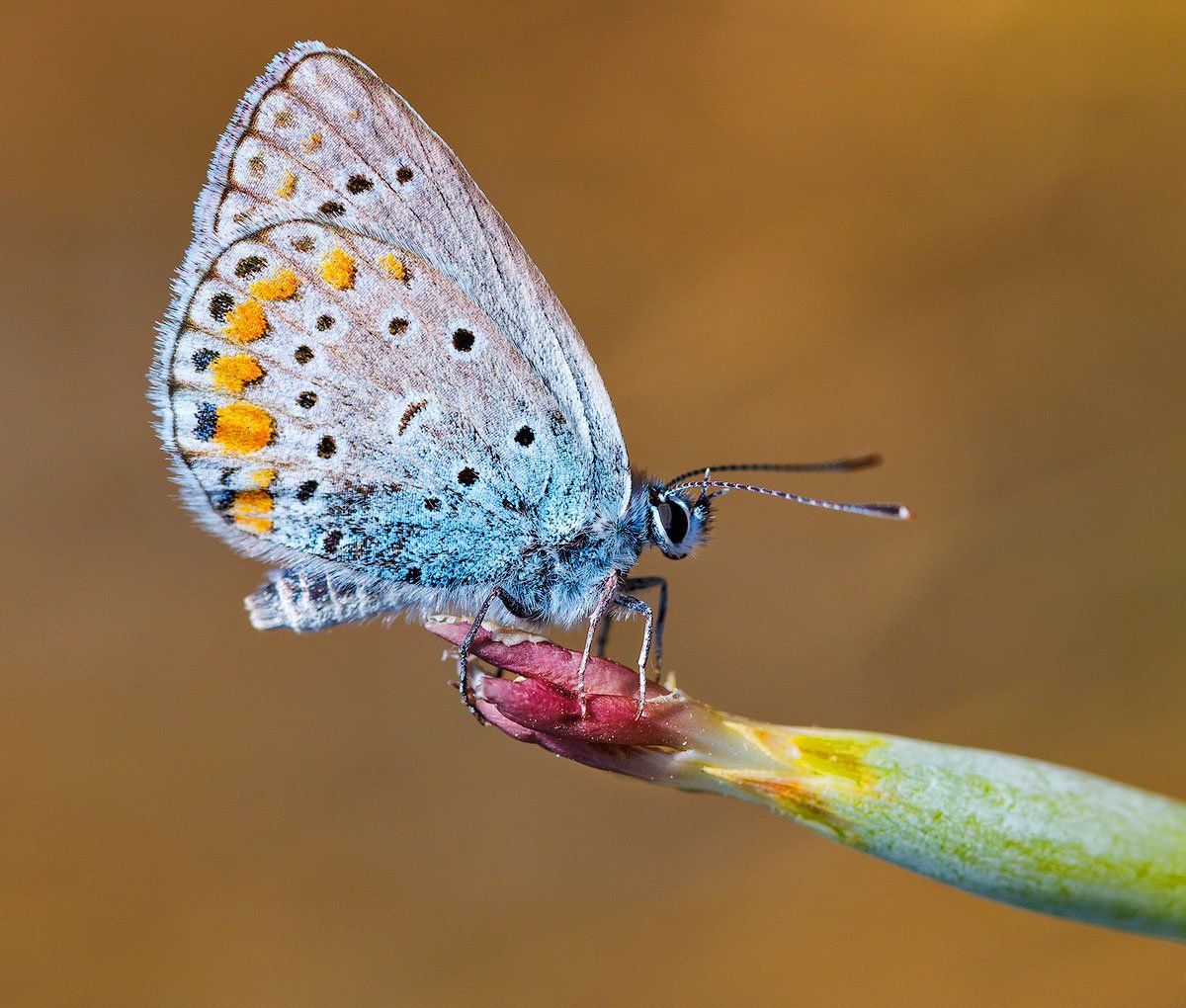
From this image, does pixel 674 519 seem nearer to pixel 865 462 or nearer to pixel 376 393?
pixel 865 462

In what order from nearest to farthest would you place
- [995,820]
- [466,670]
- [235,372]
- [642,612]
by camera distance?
[995,820] → [466,670] → [642,612] → [235,372]

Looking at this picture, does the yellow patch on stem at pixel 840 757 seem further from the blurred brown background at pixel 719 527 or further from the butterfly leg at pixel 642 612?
the blurred brown background at pixel 719 527

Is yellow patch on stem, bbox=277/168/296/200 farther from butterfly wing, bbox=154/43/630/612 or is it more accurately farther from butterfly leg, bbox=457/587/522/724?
butterfly leg, bbox=457/587/522/724

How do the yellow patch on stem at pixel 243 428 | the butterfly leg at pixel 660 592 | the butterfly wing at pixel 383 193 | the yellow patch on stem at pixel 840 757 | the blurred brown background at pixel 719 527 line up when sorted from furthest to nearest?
the blurred brown background at pixel 719 527
the butterfly leg at pixel 660 592
the yellow patch on stem at pixel 243 428
the butterfly wing at pixel 383 193
the yellow patch on stem at pixel 840 757

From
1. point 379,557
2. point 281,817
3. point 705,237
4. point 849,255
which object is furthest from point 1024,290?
point 281,817

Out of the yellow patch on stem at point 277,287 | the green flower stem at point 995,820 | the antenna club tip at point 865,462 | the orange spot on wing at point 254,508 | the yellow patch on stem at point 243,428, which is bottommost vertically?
the green flower stem at point 995,820

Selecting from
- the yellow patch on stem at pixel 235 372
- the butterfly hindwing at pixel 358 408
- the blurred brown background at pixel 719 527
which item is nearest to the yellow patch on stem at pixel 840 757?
the butterfly hindwing at pixel 358 408

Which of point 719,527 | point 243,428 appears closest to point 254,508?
point 243,428
